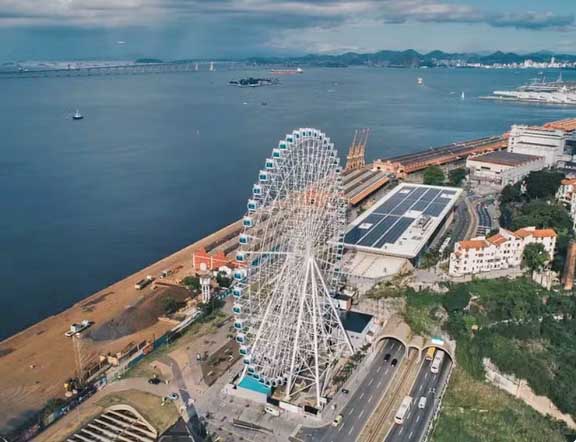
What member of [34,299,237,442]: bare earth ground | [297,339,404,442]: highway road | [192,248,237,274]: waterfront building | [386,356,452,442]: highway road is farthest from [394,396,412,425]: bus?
[192,248,237,274]: waterfront building

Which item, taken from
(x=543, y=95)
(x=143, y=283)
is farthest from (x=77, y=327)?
(x=543, y=95)

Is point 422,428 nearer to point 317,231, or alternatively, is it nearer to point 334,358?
point 334,358

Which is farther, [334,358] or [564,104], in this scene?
[564,104]

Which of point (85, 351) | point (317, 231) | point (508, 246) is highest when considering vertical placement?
point (317, 231)

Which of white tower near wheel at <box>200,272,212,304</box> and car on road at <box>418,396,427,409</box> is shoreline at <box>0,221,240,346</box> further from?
car on road at <box>418,396,427,409</box>

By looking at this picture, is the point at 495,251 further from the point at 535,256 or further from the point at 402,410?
the point at 402,410

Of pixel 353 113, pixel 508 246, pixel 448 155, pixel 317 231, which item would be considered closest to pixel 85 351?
pixel 317 231
